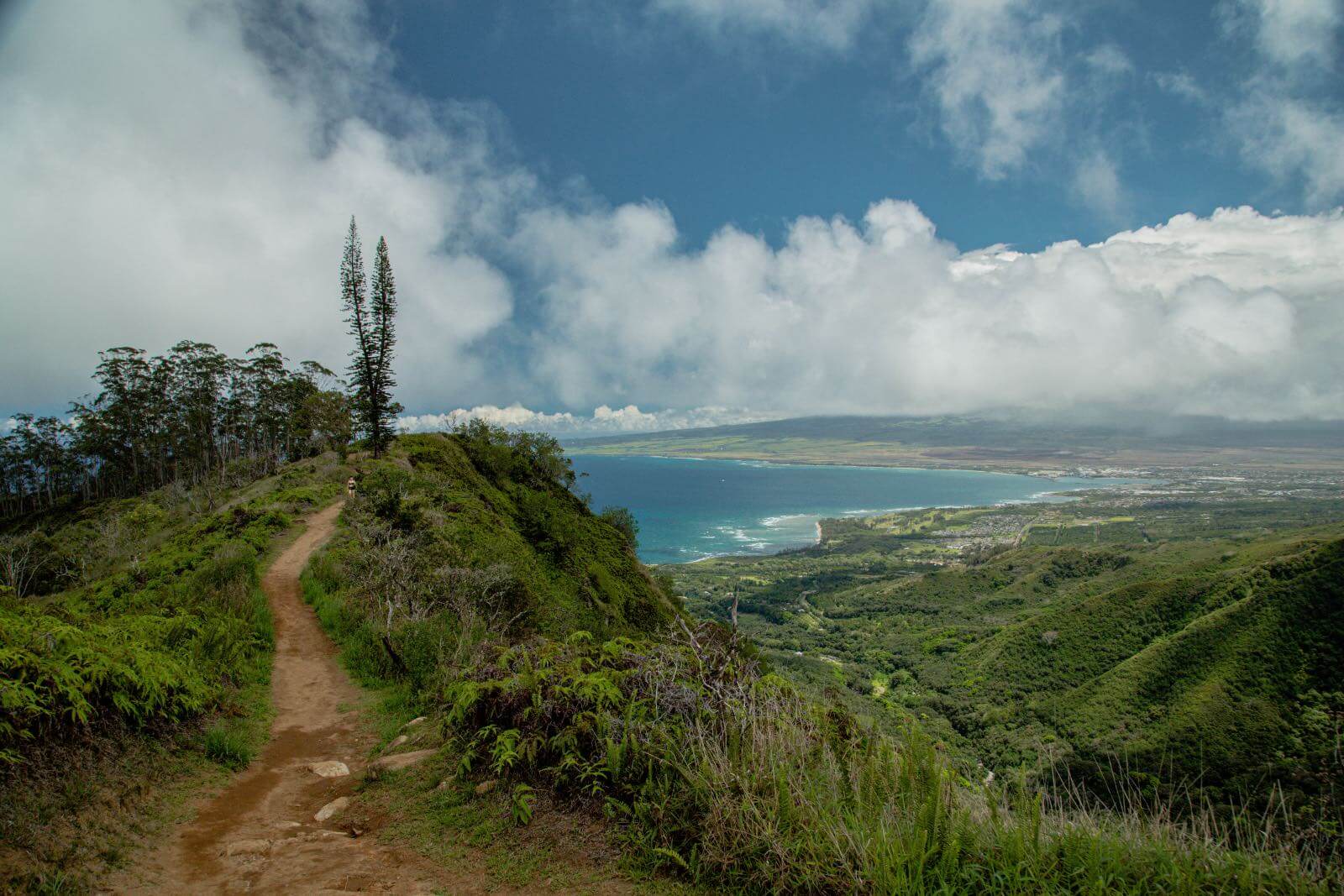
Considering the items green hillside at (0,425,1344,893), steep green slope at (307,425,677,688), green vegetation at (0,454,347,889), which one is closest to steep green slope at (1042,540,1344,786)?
green hillside at (0,425,1344,893)

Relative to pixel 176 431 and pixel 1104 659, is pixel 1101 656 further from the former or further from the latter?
pixel 176 431

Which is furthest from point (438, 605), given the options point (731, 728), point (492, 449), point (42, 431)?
point (42, 431)

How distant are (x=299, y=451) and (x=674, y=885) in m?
53.9

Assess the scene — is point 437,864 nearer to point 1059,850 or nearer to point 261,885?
point 261,885

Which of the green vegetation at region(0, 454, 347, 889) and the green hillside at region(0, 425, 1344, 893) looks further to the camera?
the green vegetation at region(0, 454, 347, 889)

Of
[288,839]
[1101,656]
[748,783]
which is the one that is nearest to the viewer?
[748,783]

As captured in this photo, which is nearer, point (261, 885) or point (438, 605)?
point (261, 885)

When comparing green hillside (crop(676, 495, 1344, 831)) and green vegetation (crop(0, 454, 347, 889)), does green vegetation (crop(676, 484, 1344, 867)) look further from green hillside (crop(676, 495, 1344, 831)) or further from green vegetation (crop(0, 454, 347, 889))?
green vegetation (crop(0, 454, 347, 889))

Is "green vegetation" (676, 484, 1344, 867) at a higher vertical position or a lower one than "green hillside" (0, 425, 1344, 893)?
lower

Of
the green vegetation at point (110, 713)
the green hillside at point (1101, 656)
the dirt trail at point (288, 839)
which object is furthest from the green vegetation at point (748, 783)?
the green vegetation at point (110, 713)

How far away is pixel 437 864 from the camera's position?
3.41 meters

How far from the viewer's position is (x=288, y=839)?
149 inches

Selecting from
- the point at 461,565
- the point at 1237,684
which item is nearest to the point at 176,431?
the point at 461,565

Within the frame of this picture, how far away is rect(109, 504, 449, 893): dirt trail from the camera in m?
3.24
